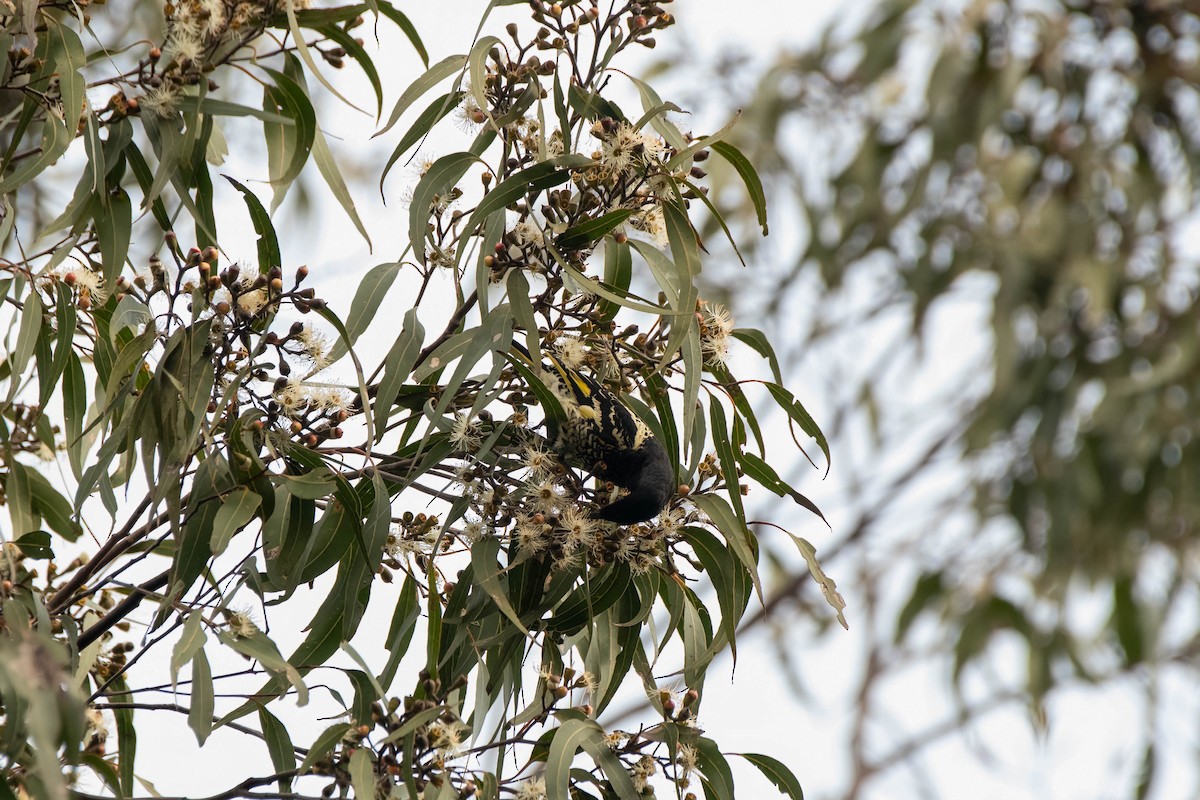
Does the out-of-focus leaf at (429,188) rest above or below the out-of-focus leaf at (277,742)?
above

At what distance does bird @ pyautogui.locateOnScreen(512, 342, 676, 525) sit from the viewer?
1546 mm

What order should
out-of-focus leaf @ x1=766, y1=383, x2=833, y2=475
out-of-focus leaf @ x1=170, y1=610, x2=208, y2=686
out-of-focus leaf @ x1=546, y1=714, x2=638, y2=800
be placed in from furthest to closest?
1. out-of-focus leaf @ x1=766, y1=383, x2=833, y2=475
2. out-of-focus leaf @ x1=546, y1=714, x2=638, y2=800
3. out-of-focus leaf @ x1=170, y1=610, x2=208, y2=686

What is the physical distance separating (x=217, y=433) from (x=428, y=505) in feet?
0.91

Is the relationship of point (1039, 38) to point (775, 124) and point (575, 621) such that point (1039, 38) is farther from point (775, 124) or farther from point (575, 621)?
point (575, 621)

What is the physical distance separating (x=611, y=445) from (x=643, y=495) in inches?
3.2

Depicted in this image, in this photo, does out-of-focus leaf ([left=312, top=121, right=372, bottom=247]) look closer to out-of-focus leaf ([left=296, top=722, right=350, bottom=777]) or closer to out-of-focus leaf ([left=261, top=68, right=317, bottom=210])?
out-of-focus leaf ([left=261, top=68, right=317, bottom=210])

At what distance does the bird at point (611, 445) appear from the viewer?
1.55m

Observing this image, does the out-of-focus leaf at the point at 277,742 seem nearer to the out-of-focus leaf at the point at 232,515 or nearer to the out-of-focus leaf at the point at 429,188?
the out-of-focus leaf at the point at 232,515

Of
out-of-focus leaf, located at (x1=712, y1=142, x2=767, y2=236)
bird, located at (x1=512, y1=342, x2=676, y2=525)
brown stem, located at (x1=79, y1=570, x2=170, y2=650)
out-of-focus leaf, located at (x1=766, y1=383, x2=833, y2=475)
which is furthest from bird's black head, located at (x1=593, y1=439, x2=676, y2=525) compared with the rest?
brown stem, located at (x1=79, y1=570, x2=170, y2=650)

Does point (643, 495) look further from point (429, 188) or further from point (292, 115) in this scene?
A: point (292, 115)

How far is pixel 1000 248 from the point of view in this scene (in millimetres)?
5590

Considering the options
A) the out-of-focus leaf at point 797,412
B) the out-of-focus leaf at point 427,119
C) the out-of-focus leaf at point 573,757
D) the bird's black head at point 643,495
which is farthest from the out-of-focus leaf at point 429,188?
the out-of-focus leaf at point 573,757

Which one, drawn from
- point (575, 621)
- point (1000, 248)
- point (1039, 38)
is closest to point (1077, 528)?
point (1000, 248)

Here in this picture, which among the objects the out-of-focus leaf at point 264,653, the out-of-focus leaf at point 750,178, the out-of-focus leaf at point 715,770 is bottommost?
the out-of-focus leaf at point 264,653
